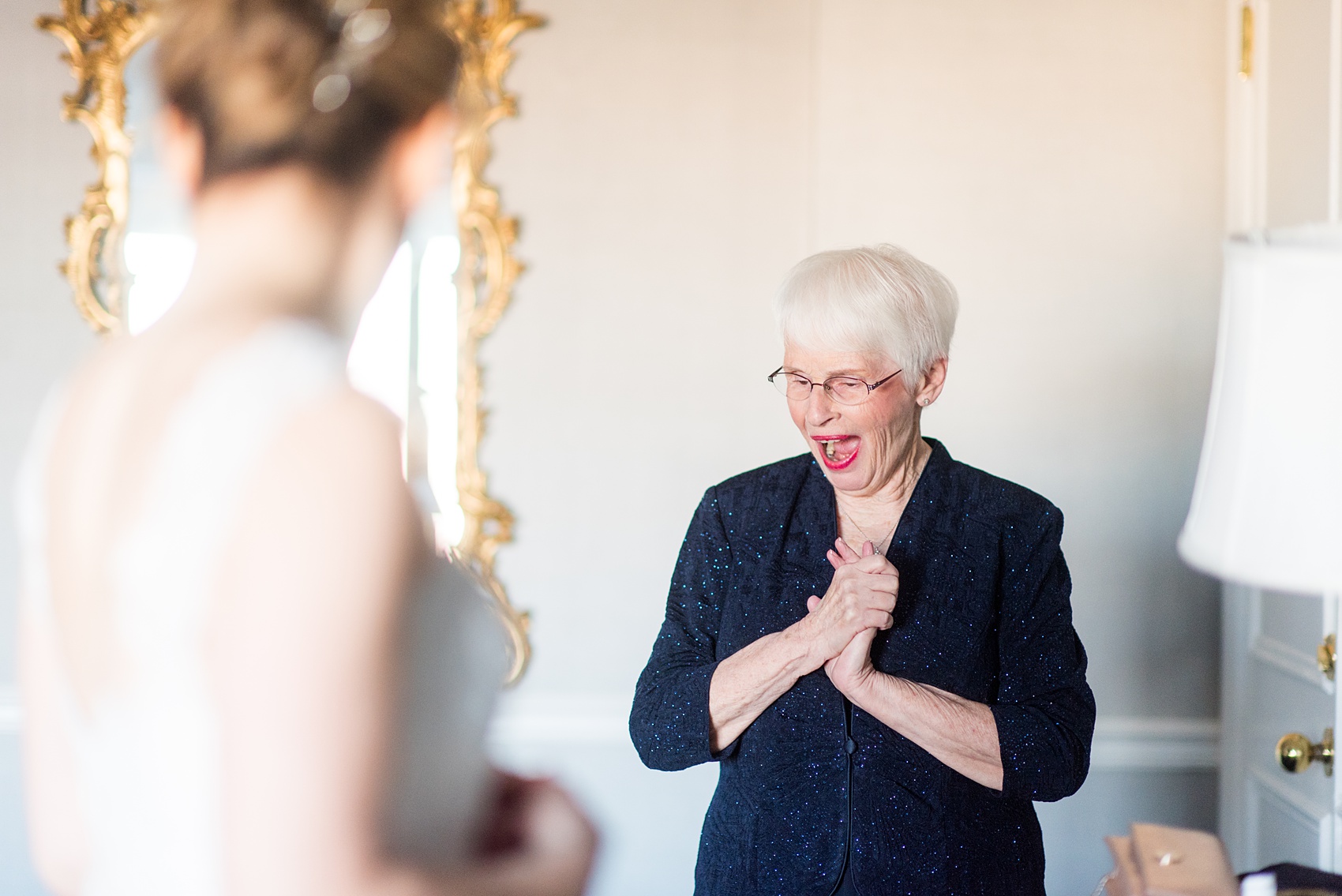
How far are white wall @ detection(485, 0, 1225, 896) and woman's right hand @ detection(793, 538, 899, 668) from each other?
1.01 meters

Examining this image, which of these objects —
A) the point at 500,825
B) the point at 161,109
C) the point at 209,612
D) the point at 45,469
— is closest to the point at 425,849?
the point at 500,825

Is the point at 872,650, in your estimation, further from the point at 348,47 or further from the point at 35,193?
the point at 35,193

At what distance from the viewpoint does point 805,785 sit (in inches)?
55.7

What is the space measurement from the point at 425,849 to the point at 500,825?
2.1 inches

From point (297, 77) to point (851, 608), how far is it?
3.17 feet

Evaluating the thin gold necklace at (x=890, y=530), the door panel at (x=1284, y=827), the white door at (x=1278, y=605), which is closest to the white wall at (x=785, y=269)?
the white door at (x=1278, y=605)

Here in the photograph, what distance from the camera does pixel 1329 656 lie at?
1.70m

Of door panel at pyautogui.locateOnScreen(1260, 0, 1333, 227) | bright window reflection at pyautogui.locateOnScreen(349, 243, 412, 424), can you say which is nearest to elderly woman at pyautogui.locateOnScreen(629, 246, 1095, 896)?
door panel at pyautogui.locateOnScreen(1260, 0, 1333, 227)

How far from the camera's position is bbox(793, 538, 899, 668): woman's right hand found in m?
1.35

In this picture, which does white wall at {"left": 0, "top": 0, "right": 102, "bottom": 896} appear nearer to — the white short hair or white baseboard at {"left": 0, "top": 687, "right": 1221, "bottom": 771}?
white baseboard at {"left": 0, "top": 687, "right": 1221, "bottom": 771}

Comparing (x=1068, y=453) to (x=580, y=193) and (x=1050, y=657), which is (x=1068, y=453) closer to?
(x=1050, y=657)

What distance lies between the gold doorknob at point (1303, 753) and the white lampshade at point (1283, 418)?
102 centimetres

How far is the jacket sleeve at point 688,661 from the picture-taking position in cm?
143

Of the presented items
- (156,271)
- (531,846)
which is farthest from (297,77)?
(531,846)
